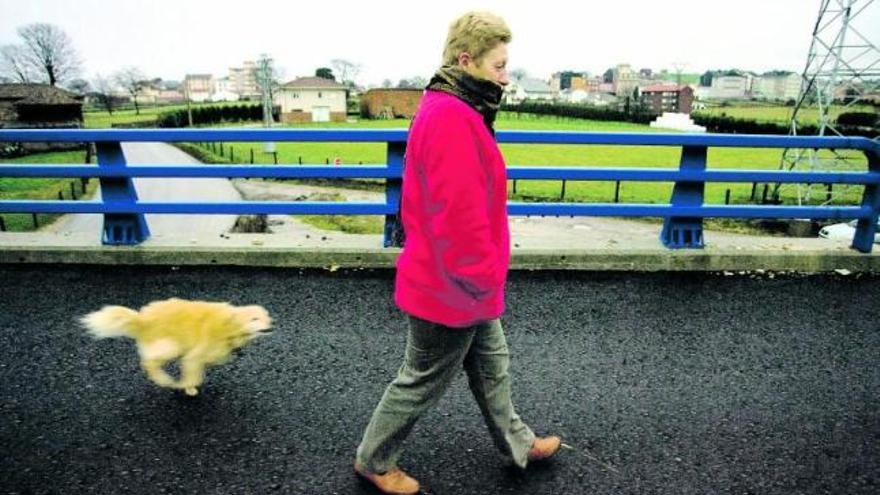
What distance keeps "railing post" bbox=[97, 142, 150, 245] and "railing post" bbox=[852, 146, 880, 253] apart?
20.4 feet

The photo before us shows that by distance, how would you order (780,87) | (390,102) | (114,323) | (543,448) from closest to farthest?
(543,448) < (114,323) < (390,102) < (780,87)

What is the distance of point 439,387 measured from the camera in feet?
8.23

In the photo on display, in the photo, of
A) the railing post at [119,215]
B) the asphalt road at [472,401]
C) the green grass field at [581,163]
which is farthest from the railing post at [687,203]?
the green grass field at [581,163]

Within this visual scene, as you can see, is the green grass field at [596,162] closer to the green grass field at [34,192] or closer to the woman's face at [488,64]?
the green grass field at [34,192]

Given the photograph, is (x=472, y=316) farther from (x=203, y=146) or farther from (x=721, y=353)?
(x=203, y=146)

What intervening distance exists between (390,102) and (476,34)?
10412cm

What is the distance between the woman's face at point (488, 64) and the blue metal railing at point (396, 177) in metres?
2.87

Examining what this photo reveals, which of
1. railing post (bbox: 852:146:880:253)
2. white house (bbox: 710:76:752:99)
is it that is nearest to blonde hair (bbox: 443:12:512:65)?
railing post (bbox: 852:146:880:253)

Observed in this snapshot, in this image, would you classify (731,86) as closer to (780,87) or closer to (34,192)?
(780,87)

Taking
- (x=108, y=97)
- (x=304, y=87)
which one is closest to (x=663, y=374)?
(x=304, y=87)

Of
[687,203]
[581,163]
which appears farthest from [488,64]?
[581,163]

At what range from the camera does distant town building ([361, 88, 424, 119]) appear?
102438 mm

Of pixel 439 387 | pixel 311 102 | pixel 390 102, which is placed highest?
pixel 390 102

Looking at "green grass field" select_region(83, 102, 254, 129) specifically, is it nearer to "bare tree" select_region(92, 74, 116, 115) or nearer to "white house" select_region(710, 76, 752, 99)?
"bare tree" select_region(92, 74, 116, 115)
